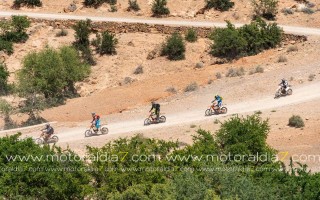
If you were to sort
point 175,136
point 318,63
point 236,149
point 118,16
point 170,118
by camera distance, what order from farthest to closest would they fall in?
point 118,16, point 318,63, point 170,118, point 175,136, point 236,149

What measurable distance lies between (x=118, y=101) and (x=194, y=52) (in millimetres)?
10862

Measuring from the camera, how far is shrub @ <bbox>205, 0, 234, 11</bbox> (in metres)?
50.3

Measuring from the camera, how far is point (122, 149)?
71.7 feet

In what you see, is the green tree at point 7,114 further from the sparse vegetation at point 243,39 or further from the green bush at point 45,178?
the sparse vegetation at point 243,39

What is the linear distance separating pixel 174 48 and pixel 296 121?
1763 cm

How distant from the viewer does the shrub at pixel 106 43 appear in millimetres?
46500

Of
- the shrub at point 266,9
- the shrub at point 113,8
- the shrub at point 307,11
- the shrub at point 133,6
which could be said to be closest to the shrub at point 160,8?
the shrub at point 133,6

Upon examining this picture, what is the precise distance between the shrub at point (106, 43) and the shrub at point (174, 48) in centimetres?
462

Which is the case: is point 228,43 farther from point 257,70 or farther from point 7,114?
point 7,114

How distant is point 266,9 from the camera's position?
49062 millimetres

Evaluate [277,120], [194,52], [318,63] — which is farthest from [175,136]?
[194,52]

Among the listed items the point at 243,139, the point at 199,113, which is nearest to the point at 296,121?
the point at 199,113

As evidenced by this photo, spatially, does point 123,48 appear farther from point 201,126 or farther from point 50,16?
point 201,126

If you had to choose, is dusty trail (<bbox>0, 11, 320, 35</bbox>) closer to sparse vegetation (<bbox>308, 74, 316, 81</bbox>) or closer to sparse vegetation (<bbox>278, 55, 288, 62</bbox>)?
sparse vegetation (<bbox>278, 55, 288, 62</bbox>)
